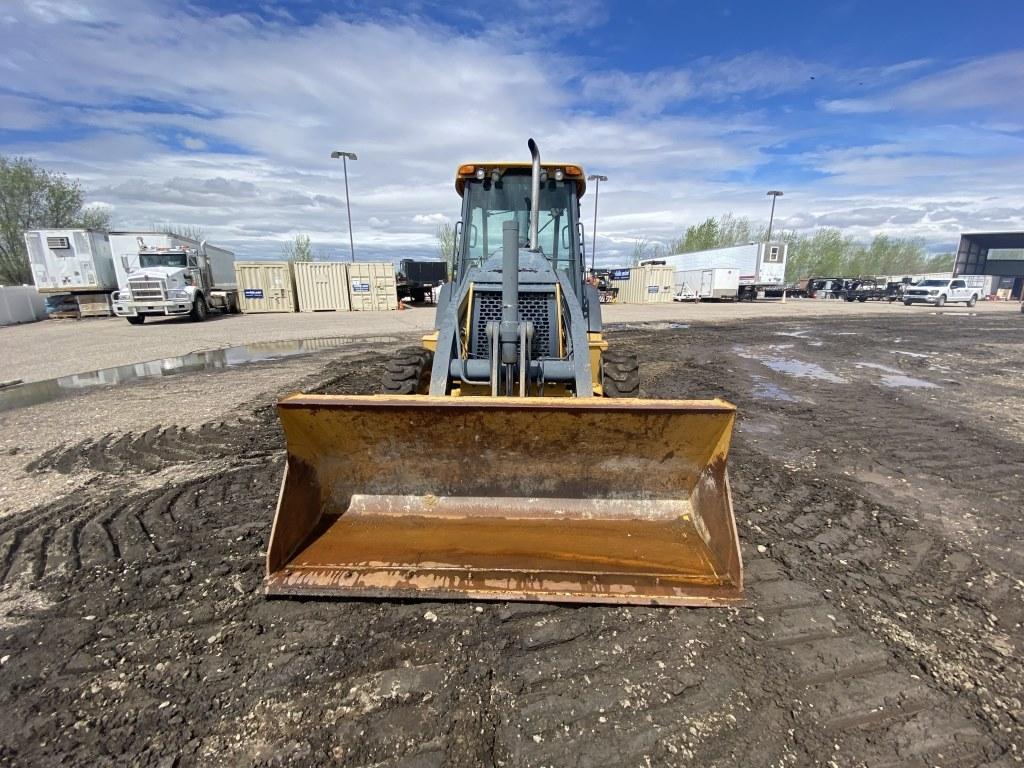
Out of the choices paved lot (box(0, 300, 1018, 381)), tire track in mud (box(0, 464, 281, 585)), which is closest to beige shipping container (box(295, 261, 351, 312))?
paved lot (box(0, 300, 1018, 381))

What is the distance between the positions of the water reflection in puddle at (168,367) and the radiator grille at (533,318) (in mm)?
7103

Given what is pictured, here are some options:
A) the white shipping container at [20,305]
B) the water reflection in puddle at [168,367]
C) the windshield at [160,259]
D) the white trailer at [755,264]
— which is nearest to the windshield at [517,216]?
the water reflection in puddle at [168,367]

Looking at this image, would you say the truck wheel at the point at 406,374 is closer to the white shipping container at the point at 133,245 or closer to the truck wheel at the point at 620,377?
the truck wheel at the point at 620,377

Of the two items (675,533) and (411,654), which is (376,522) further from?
(675,533)

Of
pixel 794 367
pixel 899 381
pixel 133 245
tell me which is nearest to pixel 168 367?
pixel 794 367

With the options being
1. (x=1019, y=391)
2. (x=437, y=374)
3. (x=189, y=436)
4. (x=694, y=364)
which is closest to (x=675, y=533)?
(x=437, y=374)

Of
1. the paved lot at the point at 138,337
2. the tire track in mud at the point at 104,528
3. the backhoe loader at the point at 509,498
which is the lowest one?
the paved lot at the point at 138,337

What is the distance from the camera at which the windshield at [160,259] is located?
19375 mm

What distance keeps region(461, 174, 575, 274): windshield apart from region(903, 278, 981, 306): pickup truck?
131 ft

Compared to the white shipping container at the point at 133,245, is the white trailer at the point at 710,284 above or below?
below

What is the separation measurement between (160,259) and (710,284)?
33.2m

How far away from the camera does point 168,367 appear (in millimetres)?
9875

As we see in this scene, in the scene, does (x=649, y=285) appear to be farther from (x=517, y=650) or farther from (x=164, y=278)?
(x=517, y=650)

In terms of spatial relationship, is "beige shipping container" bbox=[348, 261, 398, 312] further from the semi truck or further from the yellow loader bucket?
the yellow loader bucket
